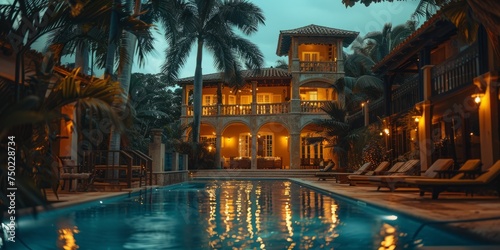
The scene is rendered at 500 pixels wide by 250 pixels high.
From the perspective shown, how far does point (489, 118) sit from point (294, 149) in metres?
22.4

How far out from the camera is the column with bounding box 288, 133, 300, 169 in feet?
108

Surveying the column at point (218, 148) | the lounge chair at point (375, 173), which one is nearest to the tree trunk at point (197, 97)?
the column at point (218, 148)

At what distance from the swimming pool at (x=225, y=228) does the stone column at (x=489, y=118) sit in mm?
3546

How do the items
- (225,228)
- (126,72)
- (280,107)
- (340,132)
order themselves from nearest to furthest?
(225,228), (126,72), (340,132), (280,107)

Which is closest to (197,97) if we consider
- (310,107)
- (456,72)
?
(310,107)

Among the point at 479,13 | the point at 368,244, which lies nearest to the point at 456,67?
the point at 479,13

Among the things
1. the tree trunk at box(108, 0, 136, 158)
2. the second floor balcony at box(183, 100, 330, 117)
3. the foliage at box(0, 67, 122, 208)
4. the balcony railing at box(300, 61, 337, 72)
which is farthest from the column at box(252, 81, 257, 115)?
the foliage at box(0, 67, 122, 208)

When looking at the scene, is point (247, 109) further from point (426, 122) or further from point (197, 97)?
point (426, 122)

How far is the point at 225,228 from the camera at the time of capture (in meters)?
6.71

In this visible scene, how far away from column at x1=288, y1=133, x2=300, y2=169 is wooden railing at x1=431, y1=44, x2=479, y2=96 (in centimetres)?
1784

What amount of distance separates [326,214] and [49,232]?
4.46 metres

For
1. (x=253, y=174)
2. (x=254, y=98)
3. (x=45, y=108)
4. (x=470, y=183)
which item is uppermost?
(x=254, y=98)

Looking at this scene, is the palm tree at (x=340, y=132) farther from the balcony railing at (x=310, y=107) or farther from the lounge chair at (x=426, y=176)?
the lounge chair at (x=426, y=176)

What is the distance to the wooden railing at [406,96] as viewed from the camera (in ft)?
58.6
